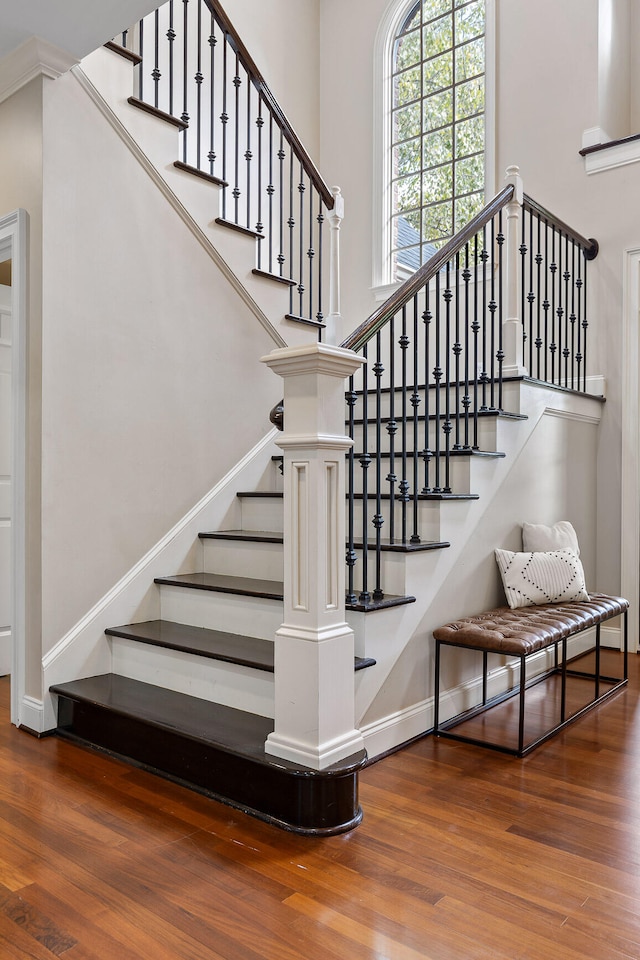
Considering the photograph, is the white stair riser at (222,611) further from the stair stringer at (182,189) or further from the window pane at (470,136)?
the window pane at (470,136)

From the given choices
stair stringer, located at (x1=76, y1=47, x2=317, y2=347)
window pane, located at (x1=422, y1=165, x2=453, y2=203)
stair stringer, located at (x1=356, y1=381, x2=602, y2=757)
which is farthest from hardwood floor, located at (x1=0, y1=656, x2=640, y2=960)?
window pane, located at (x1=422, y1=165, x2=453, y2=203)

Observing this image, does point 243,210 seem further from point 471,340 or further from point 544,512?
point 544,512

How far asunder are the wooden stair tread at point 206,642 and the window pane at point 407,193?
12.9ft

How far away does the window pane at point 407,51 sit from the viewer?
5667 mm

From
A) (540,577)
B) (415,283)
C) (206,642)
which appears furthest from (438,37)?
(206,642)

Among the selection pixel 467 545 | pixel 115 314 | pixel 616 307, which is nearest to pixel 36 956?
pixel 467 545

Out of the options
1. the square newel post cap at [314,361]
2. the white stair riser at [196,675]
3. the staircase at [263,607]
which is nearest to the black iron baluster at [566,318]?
the staircase at [263,607]

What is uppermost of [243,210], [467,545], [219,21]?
[219,21]

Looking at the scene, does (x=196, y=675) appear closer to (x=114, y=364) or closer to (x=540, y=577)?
(x=114, y=364)

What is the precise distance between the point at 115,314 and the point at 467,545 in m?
1.81

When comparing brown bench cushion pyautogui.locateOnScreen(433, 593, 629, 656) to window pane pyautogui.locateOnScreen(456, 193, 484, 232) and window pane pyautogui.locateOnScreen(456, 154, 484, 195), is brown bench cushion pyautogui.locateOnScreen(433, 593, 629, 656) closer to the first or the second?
window pane pyautogui.locateOnScreen(456, 193, 484, 232)

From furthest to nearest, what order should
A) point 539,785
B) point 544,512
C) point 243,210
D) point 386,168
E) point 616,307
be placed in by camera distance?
point 386,168
point 243,210
point 616,307
point 544,512
point 539,785

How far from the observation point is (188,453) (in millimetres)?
3484

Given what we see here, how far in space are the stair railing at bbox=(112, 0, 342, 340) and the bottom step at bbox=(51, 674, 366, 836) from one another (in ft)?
7.26
